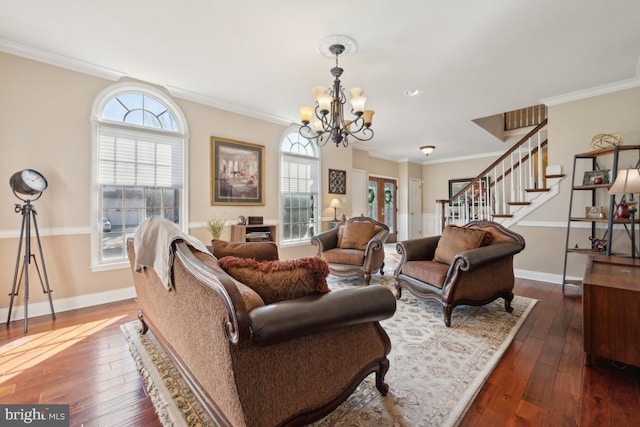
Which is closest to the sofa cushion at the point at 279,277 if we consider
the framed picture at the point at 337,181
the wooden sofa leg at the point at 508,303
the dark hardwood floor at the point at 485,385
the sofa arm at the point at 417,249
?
the dark hardwood floor at the point at 485,385

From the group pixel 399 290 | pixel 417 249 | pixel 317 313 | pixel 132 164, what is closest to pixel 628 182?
pixel 417 249

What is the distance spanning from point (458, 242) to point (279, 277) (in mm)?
2300

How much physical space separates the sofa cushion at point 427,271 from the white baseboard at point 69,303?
330cm

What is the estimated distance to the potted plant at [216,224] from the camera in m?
3.81

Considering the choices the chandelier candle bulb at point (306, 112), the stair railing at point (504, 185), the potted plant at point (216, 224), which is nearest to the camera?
the chandelier candle bulb at point (306, 112)

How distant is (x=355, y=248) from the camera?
3963mm

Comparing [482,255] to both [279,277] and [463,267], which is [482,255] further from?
[279,277]

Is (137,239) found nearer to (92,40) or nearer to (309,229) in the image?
(92,40)

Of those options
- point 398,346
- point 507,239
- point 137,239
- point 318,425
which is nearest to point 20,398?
point 137,239

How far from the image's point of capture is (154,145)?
3502 millimetres

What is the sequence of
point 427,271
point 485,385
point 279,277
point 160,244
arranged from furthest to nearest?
point 427,271 < point 485,385 < point 160,244 < point 279,277

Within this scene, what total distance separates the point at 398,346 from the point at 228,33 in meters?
3.03

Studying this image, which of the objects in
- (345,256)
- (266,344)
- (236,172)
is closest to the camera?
(266,344)

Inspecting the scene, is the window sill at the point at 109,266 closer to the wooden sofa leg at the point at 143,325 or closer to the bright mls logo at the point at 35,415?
the wooden sofa leg at the point at 143,325
